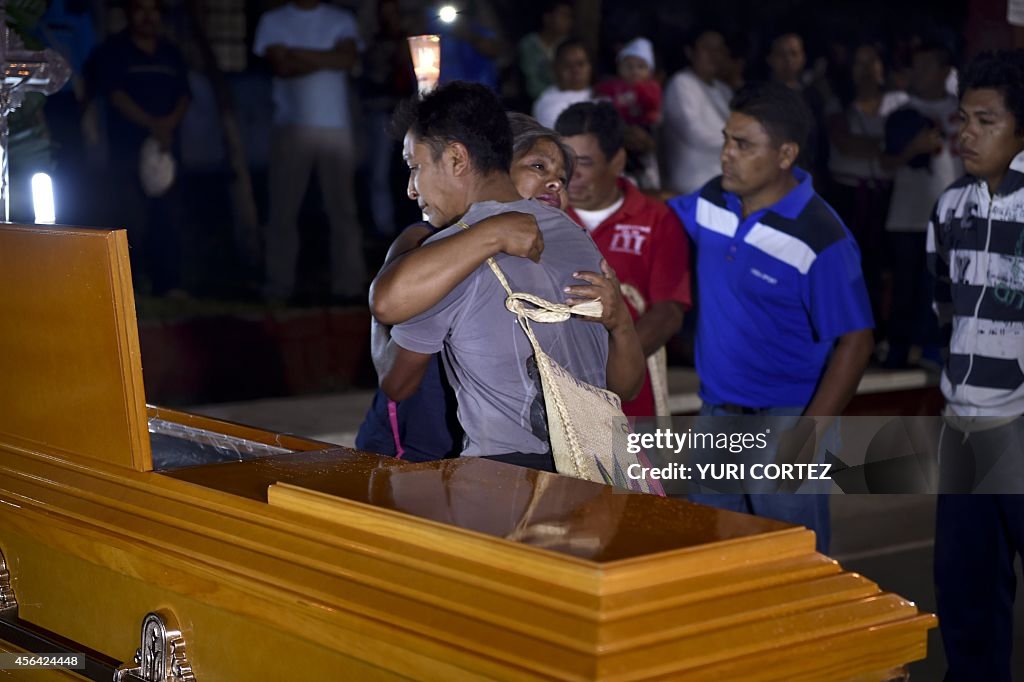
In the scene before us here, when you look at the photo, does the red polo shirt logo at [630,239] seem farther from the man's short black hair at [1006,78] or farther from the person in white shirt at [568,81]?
the person in white shirt at [568,81]

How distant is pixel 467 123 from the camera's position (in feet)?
8.47

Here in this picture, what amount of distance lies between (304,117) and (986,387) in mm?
4285

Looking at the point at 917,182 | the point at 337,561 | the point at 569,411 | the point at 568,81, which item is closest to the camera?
the point at 337,561

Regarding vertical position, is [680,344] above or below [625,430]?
below

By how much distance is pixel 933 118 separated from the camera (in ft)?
25.5

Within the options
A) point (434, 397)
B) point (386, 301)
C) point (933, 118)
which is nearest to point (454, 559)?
point (386, 301)

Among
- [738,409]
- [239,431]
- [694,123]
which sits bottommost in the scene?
[738,409]

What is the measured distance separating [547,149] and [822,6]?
10481mm

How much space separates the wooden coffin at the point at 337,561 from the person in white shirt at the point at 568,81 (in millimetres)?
4584

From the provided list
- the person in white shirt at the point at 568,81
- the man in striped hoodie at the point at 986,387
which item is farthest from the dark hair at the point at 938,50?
the man in striped hoodie at the point at 986,387

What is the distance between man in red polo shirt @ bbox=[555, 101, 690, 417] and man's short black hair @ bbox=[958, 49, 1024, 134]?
3.14 feet

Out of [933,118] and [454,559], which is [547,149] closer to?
[454,559]

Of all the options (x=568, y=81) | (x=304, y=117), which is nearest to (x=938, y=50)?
(x=568, y=81)

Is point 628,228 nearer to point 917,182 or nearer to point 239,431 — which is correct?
point 239,431
